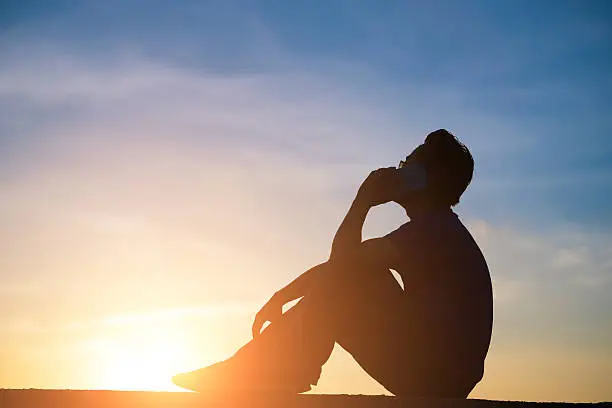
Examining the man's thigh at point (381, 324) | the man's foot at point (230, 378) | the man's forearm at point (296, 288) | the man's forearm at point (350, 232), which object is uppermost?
the man's forearm at point (350, 232)

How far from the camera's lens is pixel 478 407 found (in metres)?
6.30

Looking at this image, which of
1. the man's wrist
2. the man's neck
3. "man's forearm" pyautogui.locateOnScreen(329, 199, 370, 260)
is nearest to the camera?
"man's forearm" pyautogui.locateOnScreen(329, 199, 370, 260)

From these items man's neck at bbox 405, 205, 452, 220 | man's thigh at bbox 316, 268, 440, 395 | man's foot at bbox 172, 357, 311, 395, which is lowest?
man's foot at bbox 172, 357, 311, 395

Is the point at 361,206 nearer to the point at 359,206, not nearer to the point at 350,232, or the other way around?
the point at 359,206

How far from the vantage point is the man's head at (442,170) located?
7.89 metres

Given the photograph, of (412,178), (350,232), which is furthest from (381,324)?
(412,178)

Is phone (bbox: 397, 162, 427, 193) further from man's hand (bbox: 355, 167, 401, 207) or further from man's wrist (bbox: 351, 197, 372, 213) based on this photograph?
man's wrist (bbox: 351, 197, 372, 213)

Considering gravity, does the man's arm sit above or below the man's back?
above

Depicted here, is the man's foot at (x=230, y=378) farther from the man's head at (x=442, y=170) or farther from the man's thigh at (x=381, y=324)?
the man's head at (x=442, y=170)

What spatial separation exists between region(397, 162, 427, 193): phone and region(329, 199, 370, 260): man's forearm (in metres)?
0.39

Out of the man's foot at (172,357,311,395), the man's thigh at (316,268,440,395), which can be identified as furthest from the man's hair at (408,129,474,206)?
the man's foot at (172,357,311,395)

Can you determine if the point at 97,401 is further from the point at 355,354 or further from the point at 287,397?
the point at 355,354

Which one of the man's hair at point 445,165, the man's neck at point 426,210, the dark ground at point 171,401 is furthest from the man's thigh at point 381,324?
the dark ground at point 171,401

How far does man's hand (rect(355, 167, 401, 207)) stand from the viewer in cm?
768
